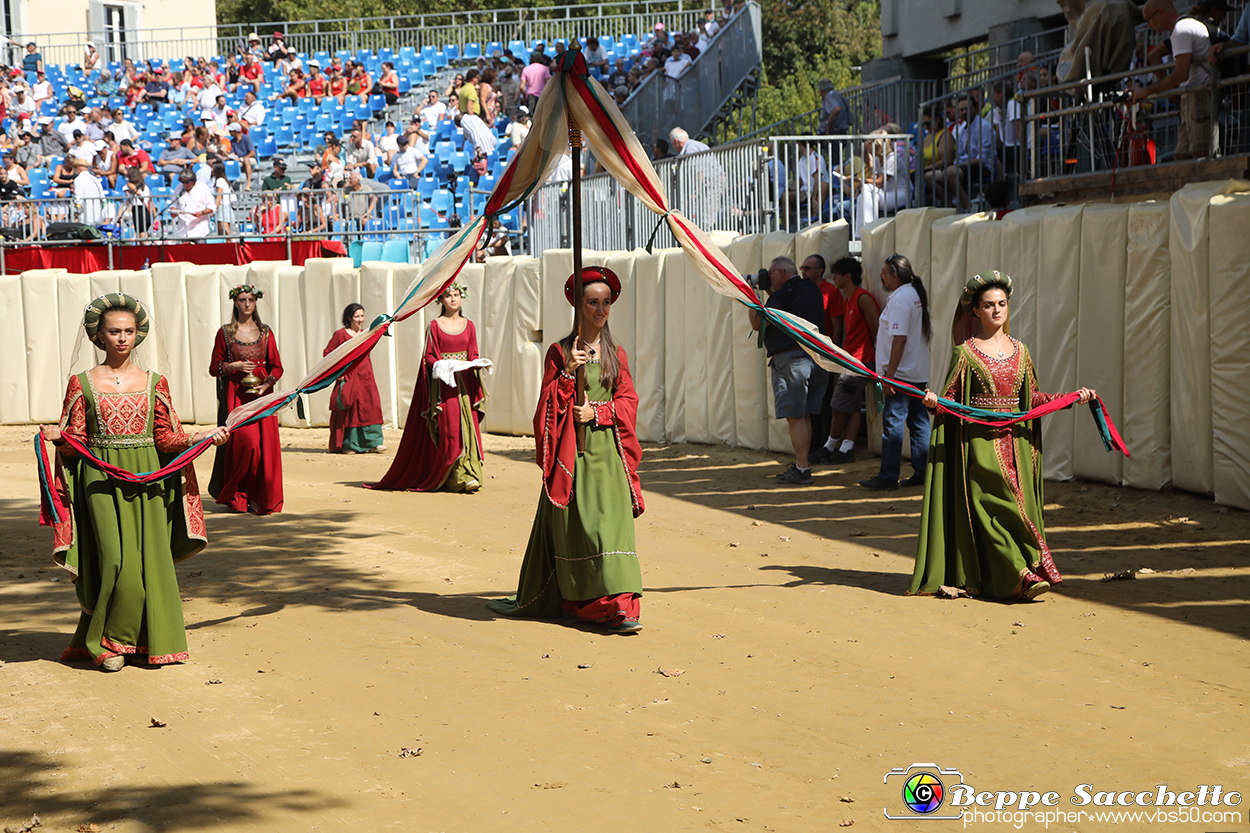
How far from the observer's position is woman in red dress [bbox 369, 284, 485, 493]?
11750 mm

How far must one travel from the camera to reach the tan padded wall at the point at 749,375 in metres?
13.6

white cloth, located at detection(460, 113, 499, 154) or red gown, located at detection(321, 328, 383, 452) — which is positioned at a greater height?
white cloth, located at detection(460, 113, 499, 154)

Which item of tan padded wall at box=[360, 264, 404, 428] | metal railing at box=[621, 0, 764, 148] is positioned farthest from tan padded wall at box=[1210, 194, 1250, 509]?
metal railing at box=[621, 0, 764, 148]

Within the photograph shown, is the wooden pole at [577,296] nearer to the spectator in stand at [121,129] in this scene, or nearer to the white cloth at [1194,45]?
the white cloth at [1194,45]

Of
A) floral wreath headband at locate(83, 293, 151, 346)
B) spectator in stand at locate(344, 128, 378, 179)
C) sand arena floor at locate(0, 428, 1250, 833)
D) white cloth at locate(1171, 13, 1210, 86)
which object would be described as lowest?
sand arena floor at locate(0, 428, 1250, 833)

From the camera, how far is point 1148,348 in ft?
32.3

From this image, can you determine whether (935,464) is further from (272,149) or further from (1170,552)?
(272,149)

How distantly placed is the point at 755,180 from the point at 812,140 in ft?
2.70

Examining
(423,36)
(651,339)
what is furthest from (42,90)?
(651,339)

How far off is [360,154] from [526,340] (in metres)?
8.60

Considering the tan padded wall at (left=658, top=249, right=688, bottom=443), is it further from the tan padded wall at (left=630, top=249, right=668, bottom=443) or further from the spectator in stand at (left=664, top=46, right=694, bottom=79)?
the spectator in stand at (left=664, top=46, right=694, bottom=79)

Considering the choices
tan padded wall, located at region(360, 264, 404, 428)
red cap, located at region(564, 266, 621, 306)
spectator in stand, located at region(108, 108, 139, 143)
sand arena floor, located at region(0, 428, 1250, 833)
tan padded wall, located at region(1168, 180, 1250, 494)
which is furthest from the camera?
spectator in stand, located at region(108, 108, 139, 143)

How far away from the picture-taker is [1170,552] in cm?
827

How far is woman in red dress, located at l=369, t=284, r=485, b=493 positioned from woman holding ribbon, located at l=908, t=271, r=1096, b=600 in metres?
5.52
